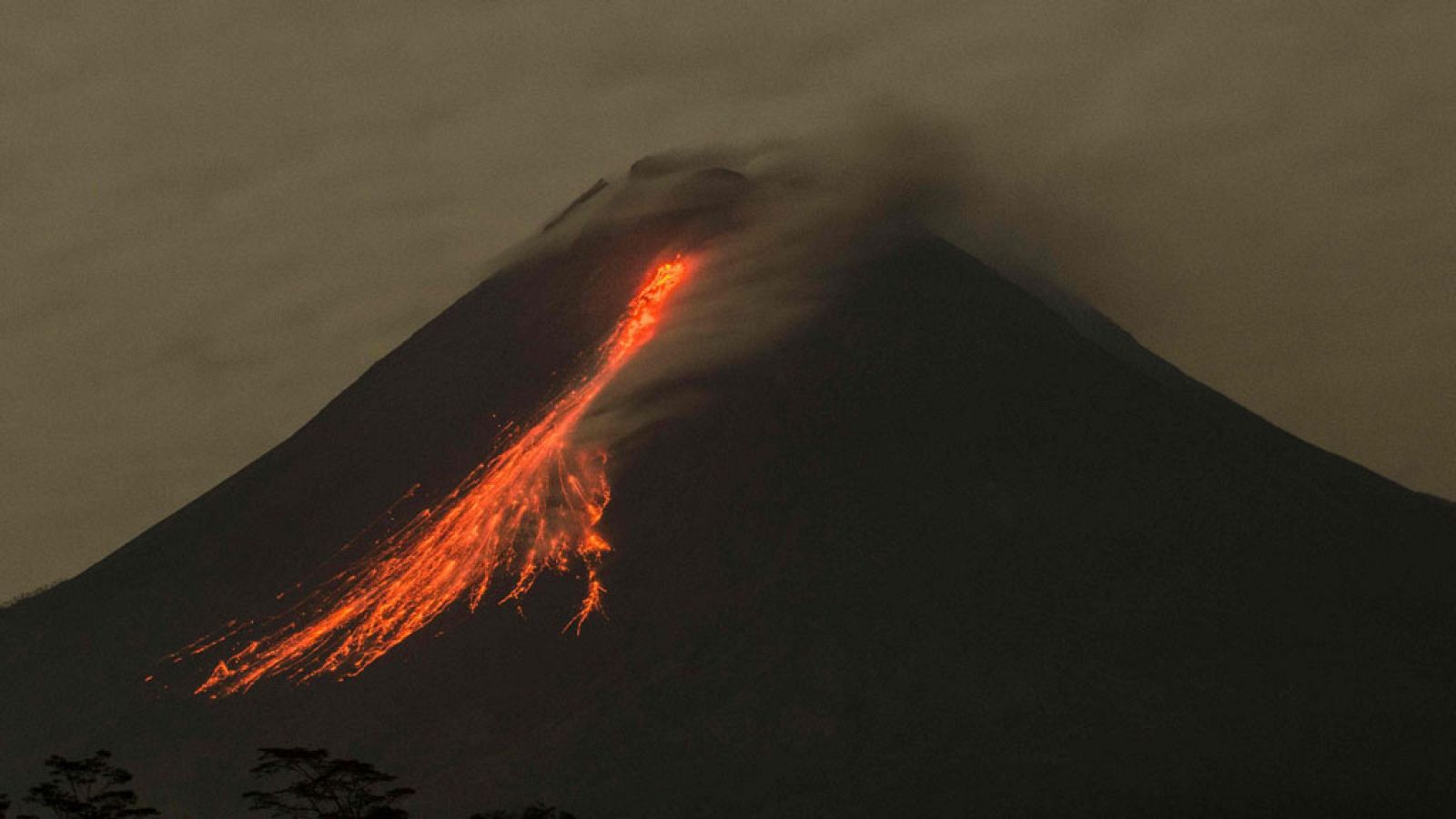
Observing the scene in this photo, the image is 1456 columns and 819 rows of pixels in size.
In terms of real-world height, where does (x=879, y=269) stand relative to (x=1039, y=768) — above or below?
above

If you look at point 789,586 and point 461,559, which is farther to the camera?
point 461,559

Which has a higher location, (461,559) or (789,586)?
(461,559)

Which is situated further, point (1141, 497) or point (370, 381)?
point (370, 381)

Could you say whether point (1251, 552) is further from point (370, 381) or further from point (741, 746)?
point (370, 381)

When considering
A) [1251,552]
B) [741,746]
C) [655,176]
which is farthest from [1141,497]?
[655,176]

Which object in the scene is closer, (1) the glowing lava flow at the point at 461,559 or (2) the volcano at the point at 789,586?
(2) the volcano at the point at 789,586
